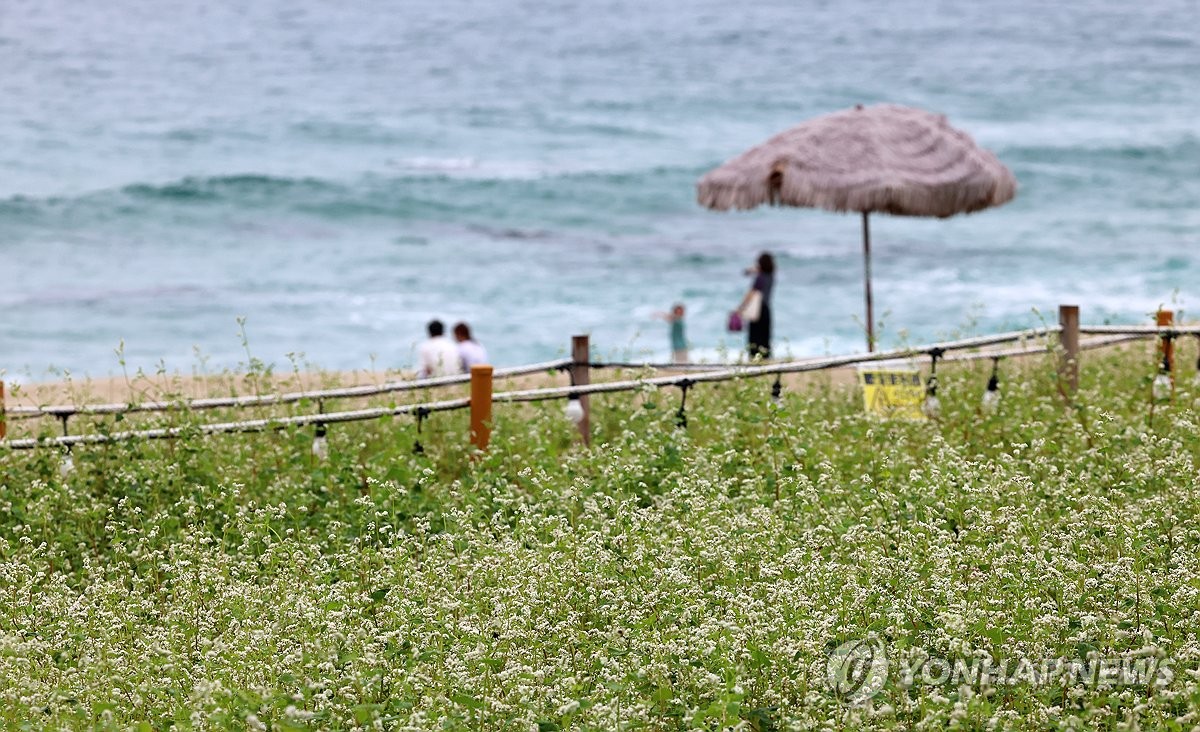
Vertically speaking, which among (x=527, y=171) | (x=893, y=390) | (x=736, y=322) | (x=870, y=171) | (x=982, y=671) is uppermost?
(x=527, y=171)

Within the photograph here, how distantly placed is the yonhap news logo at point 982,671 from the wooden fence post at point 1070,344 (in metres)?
4.93

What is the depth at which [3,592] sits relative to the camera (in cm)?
606

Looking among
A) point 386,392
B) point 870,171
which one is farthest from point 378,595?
point 870,171

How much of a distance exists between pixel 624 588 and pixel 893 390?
3971 millimetres

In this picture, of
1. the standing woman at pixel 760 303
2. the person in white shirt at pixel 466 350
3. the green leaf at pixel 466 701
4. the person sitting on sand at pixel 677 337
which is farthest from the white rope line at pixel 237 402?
the person sitting on sand at pixel 677 337

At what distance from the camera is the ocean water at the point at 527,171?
90.1 ft

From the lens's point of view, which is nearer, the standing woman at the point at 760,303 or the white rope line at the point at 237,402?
the white rope line at the point at 237,402

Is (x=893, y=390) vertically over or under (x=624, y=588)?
over

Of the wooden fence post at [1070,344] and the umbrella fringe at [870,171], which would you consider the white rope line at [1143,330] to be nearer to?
the wooden fence post at [1070,344]

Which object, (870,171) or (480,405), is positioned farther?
(870,171)

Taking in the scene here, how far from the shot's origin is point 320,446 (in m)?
8.33

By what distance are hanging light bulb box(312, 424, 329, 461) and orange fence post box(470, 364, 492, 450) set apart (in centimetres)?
88

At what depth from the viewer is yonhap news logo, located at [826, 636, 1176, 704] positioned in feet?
15.4

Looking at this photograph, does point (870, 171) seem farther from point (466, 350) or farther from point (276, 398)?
point (276, 398)
